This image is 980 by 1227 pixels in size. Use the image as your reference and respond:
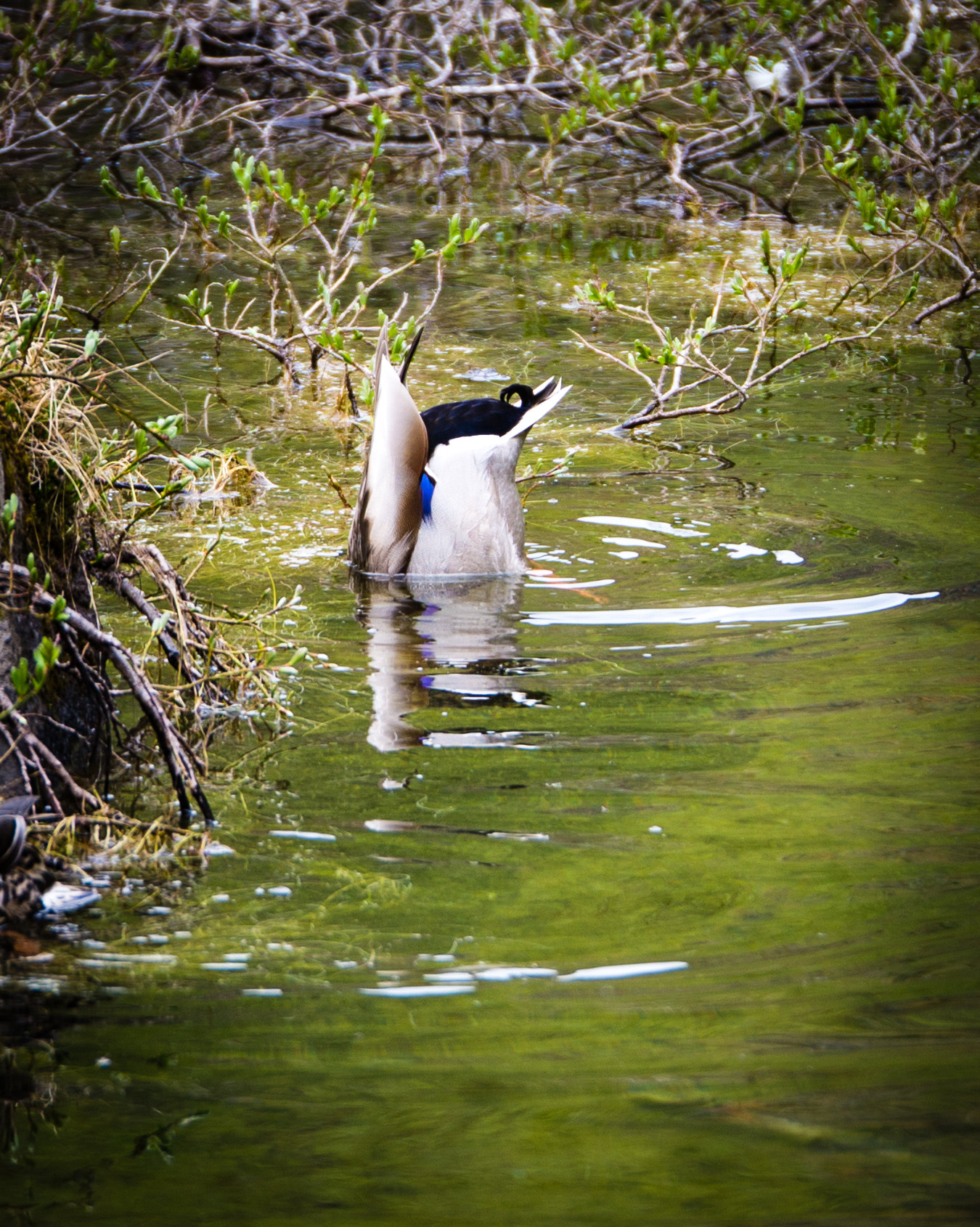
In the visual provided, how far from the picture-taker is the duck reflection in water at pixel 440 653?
181 inches

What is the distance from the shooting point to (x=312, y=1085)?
8.90 ft

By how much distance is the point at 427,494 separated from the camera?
20.0 feet

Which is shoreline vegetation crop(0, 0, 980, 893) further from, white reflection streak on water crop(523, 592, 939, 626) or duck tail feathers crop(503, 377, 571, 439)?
white reflection streak on water crop(523, 592, 939, 626)

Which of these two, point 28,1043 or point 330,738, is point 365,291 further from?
point 28,1043

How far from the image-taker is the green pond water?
2.47m

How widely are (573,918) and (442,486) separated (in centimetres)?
293

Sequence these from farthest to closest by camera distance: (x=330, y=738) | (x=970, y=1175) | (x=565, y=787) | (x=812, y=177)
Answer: (x=812, y=177) → (x=330, y=738) → (x=565, y=787) → (x=970, y=1175)

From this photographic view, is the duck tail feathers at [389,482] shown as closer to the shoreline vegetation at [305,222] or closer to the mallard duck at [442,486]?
the mallard duck at [442,486]

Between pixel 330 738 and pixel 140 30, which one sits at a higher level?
pixel 140 30

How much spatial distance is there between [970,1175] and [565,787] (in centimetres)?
184

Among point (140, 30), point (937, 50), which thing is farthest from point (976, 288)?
point (140, 30)

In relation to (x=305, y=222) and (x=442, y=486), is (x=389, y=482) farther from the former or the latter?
(x=305, y=222)

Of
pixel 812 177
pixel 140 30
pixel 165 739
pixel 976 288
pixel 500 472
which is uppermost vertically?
pixel 140 30

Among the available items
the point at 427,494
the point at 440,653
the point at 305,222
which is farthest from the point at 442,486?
the point at 305,222
